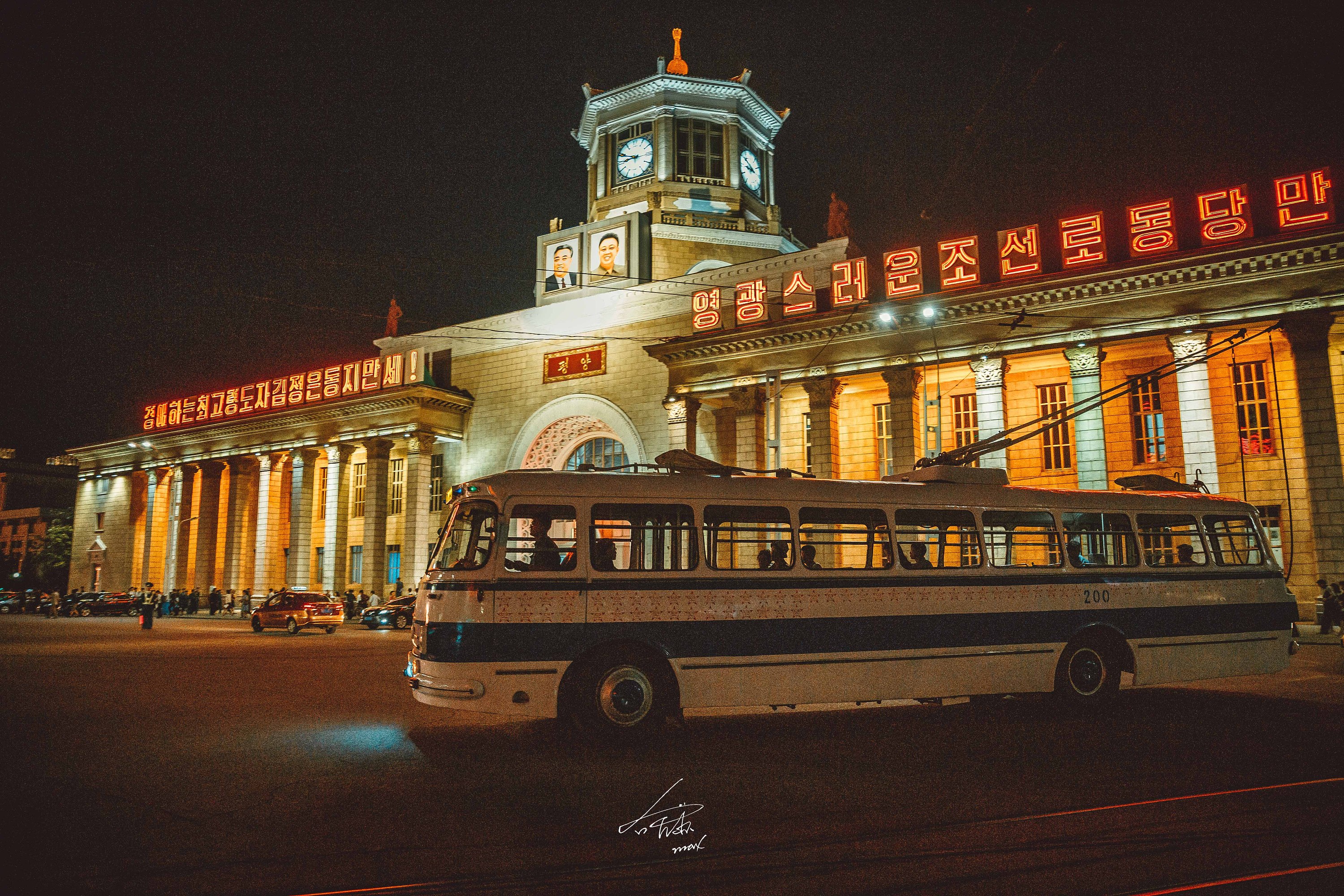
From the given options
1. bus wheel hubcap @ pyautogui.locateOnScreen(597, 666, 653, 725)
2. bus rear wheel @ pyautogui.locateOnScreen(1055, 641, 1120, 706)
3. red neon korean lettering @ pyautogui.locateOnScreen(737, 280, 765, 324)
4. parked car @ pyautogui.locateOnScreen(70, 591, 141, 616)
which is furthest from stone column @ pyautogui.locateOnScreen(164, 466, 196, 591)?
bus rear wheel @ pyautogui.locateOnScreen(1055, 641, 1120, 706)

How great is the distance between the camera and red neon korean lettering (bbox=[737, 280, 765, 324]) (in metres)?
30.6

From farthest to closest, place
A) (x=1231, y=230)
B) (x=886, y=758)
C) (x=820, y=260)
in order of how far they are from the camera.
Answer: (x=820, y=260) < (x=1231, y=230) < (x=886, y=758)

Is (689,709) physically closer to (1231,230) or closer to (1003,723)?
(1003,723)

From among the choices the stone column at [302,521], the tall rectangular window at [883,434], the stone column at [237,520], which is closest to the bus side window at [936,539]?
the tall rectangular window at [883,434]

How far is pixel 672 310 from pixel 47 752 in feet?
98.9

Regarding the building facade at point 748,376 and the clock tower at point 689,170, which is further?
the clock tower at point 689,170

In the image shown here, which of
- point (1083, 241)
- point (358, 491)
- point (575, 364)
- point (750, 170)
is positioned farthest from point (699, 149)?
point (358, 491)

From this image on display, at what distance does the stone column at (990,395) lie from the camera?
2622cm

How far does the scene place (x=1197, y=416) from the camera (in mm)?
23281

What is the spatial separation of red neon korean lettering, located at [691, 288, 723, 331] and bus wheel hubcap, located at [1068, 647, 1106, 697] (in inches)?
870

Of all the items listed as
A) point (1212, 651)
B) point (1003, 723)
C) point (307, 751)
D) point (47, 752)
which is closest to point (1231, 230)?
point (1212, 651)

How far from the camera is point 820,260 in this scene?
32656 millimetres

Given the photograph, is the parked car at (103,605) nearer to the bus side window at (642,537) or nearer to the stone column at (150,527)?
the stone column at (150,527)

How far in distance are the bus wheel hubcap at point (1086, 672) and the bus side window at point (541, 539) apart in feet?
22.1
